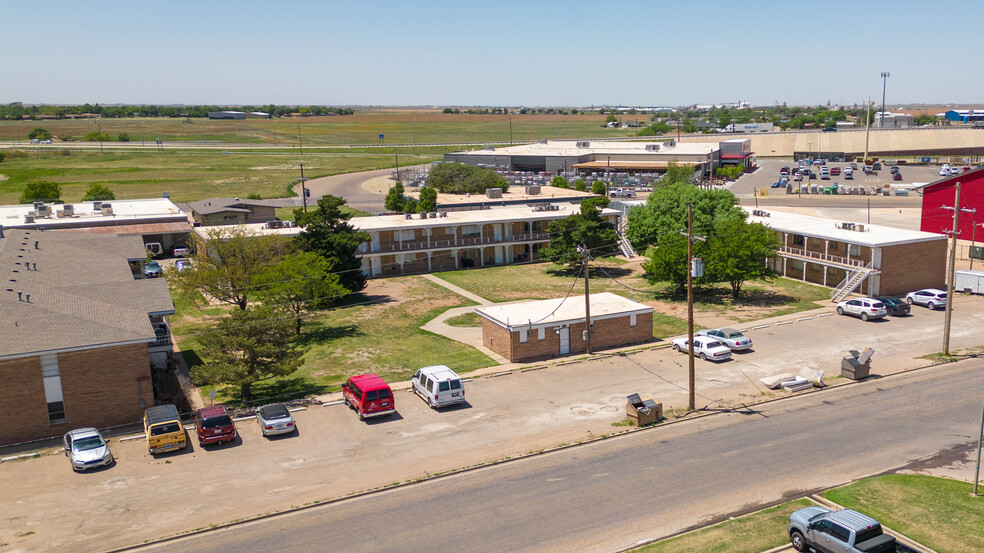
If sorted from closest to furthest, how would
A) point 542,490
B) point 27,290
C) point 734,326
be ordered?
1. point 542,490
2. point 27,290
3. point 734,326

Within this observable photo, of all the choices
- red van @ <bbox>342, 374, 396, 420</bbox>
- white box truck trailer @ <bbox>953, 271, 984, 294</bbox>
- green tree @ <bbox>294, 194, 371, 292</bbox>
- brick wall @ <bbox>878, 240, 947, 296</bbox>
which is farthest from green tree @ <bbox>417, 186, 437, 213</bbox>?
red van @ <bbox>342, 374, 396, 420</bbox>

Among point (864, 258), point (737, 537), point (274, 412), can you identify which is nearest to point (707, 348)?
point (737, 537)

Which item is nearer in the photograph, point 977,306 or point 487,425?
point 487,425

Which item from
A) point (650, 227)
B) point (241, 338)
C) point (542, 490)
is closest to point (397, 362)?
point (241, 338)

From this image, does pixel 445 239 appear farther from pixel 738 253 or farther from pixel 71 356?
pixel 71 356

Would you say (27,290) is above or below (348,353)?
above

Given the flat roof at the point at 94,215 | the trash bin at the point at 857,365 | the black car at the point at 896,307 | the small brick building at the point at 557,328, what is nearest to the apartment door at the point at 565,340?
the small brick building at the point at 557,328

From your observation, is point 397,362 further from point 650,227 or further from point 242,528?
point 650,227

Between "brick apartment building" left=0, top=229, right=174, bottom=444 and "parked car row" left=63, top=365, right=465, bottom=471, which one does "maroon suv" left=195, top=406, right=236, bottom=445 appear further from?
"brick apartment building" left=0, top=229, right=174, bottom=444

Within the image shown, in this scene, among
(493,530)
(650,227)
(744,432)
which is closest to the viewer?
(493,530)
